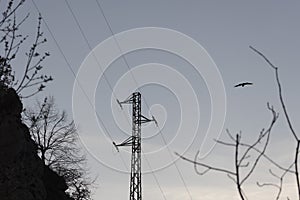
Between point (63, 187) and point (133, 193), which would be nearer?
point (133, 193)

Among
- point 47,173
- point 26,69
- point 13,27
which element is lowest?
point 26,69

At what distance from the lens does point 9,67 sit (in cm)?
621

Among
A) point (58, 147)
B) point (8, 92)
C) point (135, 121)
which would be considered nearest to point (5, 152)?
point (135, 121)

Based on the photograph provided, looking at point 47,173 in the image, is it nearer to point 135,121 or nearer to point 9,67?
point 135,121

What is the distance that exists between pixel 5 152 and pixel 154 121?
485 inches

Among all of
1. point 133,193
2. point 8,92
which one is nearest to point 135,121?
point 133,193

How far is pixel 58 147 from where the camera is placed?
152 feet

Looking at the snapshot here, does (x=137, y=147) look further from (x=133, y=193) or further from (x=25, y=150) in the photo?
(x=25, y=150)

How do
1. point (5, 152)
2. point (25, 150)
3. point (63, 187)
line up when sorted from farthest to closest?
point (63, 187) < point (25, 150) < point (5, 152)

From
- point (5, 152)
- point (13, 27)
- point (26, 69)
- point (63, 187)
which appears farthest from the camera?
point (63, 187)

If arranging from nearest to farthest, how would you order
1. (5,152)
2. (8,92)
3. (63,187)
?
(8,92) → (5,152) → (63,187)

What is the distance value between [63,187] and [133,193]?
19.8 feet

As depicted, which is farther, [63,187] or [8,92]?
[63,187]

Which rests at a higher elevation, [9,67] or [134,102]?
[134,102]
